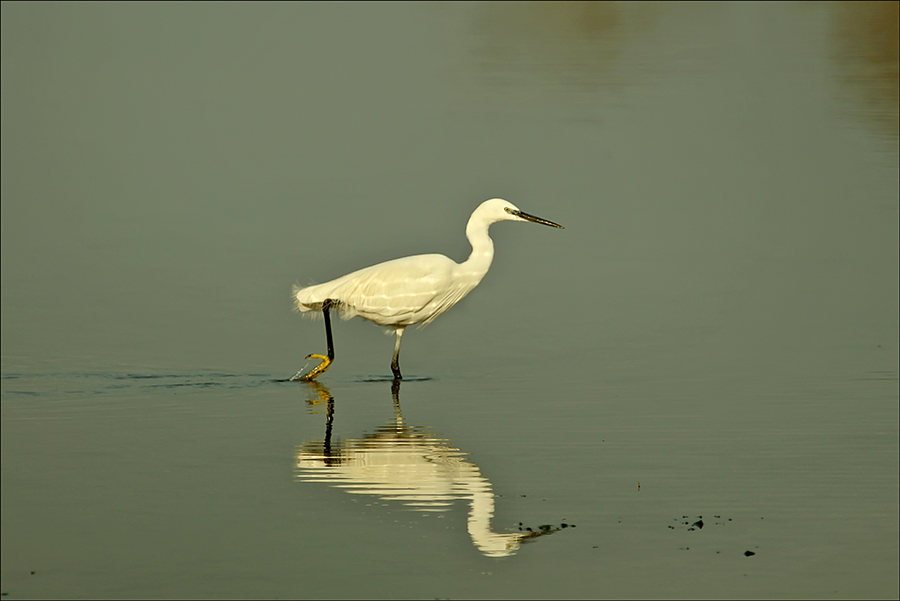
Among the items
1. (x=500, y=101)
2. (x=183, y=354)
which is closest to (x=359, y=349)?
(x=183, y=354)

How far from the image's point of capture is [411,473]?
275 inches

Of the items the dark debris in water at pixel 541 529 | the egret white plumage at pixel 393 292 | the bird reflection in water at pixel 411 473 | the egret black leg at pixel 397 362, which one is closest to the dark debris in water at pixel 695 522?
the dark debris in water at pixel 541 529

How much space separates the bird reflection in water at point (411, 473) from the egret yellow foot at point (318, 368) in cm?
156

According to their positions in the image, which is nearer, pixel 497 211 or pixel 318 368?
pixel 318 368

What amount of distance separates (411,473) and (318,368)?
2.98 metres

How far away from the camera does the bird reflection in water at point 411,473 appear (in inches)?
239

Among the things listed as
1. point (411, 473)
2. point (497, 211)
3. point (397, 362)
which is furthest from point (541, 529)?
point (497, 211)

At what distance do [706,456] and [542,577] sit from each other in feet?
7.18

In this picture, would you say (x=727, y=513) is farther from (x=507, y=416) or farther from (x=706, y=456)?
(x=507, y=416)

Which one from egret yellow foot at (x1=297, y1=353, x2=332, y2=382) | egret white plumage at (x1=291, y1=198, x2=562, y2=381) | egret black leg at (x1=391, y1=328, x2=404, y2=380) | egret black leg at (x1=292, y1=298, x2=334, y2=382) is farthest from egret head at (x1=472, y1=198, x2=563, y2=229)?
egret yellow foot at (x1=297, y1=353, x2=332, y2=382)

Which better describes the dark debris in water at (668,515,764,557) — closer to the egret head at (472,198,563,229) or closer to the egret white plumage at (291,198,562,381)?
the egret white plumage at (291,198,562,381)

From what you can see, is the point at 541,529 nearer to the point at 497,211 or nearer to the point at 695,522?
the point at 695,522

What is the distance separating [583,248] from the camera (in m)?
13.3

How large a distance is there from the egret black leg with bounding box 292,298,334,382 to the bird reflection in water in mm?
1601
